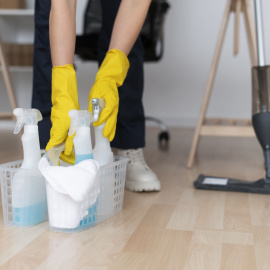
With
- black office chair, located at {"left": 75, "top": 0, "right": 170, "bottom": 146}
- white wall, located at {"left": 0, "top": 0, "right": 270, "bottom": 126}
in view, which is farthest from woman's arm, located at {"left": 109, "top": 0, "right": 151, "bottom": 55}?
white wall, located at {"left": 0, "top": 0, "right": 270, "bottom": 126}

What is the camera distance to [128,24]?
48.6 inches

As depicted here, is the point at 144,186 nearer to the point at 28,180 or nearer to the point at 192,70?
the point at 28,180

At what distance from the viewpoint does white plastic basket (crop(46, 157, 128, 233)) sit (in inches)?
37.5

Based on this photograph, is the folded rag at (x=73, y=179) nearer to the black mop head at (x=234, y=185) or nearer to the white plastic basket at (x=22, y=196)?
the white plastic basket at (x=22, y=196)

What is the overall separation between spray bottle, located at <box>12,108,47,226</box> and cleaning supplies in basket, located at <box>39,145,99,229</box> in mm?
49

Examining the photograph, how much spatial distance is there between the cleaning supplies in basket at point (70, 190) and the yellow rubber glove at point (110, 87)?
7.2 inches

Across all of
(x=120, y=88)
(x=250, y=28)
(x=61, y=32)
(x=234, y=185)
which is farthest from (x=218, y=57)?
(x=61, y=32)

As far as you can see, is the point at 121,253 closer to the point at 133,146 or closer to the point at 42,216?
the point at 42,216

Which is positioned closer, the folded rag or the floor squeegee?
the folded rag

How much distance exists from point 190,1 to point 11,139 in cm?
183

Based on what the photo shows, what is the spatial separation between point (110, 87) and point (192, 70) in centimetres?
262

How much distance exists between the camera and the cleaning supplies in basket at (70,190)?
0.91 meters

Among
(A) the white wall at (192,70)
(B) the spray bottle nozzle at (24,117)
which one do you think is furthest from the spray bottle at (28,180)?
(A) the white wall at (192,70)

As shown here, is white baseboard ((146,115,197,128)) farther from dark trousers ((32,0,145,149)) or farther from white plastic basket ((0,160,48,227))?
white plastic basket ((0,160,48,227))
